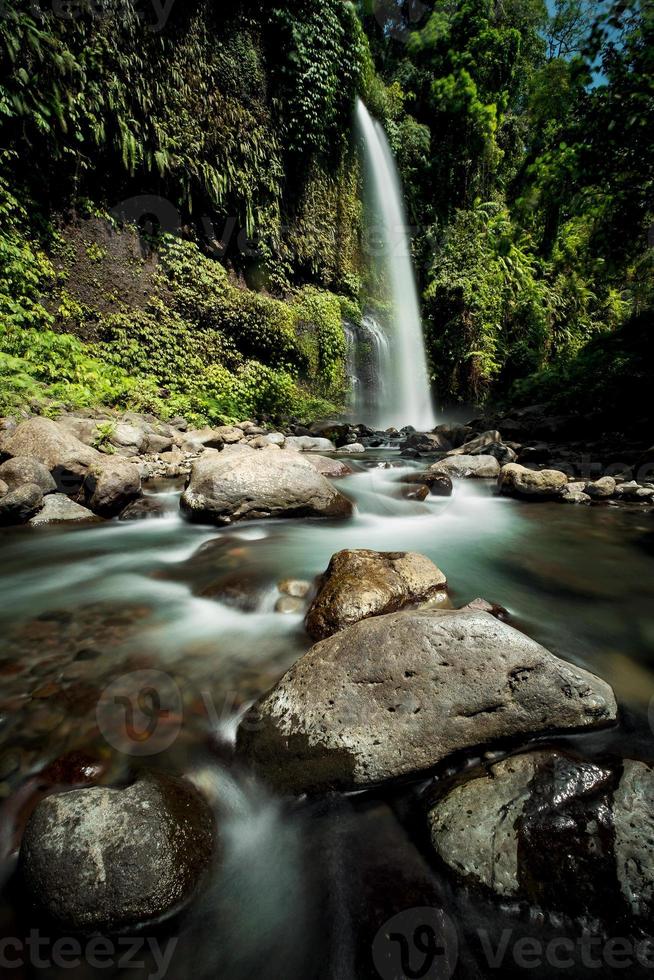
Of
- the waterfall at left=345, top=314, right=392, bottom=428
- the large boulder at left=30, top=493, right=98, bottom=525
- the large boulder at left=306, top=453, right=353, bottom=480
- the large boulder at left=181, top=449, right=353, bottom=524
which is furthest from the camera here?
the waterfall at left=345, top=314, right=392, bottom=428

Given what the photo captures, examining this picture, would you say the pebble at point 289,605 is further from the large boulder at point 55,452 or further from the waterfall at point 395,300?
the waterfall at point 395,300

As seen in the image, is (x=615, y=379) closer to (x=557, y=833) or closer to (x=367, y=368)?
(x=367, y=368)

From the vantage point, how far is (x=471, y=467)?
7.59m

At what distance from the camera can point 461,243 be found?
670 inches

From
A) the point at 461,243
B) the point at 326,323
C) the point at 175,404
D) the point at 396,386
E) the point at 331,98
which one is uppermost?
the point at 331,98

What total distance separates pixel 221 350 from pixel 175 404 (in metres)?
2.54

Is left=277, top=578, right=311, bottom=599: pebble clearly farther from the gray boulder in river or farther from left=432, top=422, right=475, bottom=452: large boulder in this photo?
left=432, top=422, right=475, bottom=452: large boulder

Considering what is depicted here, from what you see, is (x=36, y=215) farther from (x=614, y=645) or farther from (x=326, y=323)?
(x=614, y=645)

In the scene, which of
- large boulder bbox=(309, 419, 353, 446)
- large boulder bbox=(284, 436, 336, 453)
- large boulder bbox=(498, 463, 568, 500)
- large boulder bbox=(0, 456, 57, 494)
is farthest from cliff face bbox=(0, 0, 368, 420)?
large boulder bbox=(498, 463, 568, 500)

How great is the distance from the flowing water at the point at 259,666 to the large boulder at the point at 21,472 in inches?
26.7

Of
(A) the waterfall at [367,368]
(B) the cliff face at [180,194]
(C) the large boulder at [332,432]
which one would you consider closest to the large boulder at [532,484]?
(C) the large boulder at [332,432]

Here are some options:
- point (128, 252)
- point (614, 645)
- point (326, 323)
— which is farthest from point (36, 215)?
point (614, 645)

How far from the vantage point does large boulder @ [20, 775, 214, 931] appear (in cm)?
125

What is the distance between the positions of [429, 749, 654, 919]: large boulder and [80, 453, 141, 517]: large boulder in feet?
16.7
